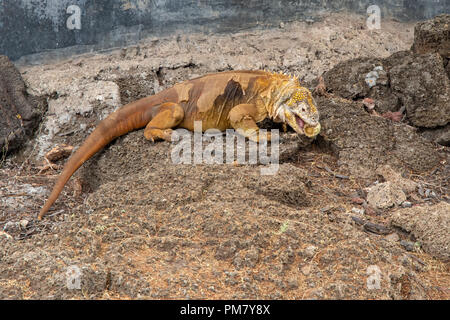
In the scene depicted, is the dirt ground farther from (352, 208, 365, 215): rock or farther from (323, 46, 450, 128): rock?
(323, 46, 450, 128): rock

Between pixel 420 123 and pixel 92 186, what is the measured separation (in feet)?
13.6

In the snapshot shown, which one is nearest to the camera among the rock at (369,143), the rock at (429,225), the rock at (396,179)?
the rock at (429,225)

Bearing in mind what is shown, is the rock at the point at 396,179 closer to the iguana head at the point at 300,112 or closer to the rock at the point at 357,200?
the rock at the point at 357,200

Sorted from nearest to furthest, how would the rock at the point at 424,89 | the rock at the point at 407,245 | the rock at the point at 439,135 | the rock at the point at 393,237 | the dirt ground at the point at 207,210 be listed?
the dirt ground at the point at 207,210
the rock at the point at 407,245
the rock at the point at 393,237
the rock at the point at 439,135
the rock at the point at 424,89

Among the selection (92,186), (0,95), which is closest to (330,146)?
(92,186)

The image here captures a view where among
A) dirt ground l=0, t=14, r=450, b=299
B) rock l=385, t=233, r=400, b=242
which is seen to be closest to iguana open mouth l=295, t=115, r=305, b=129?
dirt ground l=0, t=14, r=450, b=299

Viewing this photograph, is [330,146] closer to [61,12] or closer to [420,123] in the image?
[420,123]

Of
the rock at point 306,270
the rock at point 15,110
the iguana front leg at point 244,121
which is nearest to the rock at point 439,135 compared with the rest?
the iguana front leg at point 244,121

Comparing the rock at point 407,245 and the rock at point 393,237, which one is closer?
the rock at point 407,245

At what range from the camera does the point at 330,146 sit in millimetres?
6082

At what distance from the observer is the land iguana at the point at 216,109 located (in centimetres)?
585

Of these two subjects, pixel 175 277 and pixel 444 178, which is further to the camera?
pixel 444 178

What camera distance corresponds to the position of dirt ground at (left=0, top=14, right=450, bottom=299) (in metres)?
3.46

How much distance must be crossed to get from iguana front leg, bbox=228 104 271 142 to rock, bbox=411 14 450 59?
2.73m
